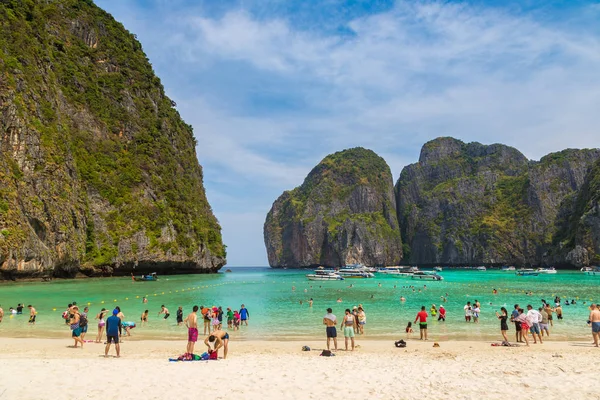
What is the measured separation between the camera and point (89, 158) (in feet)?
257

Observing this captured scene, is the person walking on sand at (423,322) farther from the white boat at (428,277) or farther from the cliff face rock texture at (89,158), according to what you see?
the white boat at (428,277)

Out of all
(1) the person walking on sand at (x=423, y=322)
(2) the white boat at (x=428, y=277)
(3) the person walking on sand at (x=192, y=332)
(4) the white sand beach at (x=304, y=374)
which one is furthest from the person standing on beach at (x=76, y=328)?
(2) the white boat at (x=428, y=277)

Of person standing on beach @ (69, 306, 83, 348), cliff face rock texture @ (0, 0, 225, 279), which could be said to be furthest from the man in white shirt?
cliff face rock texture @ (0, 0, 225, 279)

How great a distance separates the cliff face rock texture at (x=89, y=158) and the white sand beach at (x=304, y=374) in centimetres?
4128

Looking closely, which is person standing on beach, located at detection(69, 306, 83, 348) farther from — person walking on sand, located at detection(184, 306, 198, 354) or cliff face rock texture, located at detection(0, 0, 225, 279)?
cliff face rock texture, located at detection(0, 0, 225, 279)

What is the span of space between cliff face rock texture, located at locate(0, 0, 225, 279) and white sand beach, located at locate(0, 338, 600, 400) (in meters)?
41.3

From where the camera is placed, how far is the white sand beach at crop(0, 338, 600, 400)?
10117 millimetres

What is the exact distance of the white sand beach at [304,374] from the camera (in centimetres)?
1012

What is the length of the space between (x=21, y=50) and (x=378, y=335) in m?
68.2

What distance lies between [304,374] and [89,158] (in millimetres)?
78148

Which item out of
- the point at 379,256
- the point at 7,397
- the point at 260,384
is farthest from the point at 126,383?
the point at 379,256

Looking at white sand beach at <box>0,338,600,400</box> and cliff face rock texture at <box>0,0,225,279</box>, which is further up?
cliff face rock texture at <box>0,0,225,279</box>

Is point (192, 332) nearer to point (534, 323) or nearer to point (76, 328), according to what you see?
point (76, 328)

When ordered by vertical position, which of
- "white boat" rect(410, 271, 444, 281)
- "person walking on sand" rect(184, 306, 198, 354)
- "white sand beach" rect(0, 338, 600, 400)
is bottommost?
"white boat" rect(410, 271, 444, 281)
